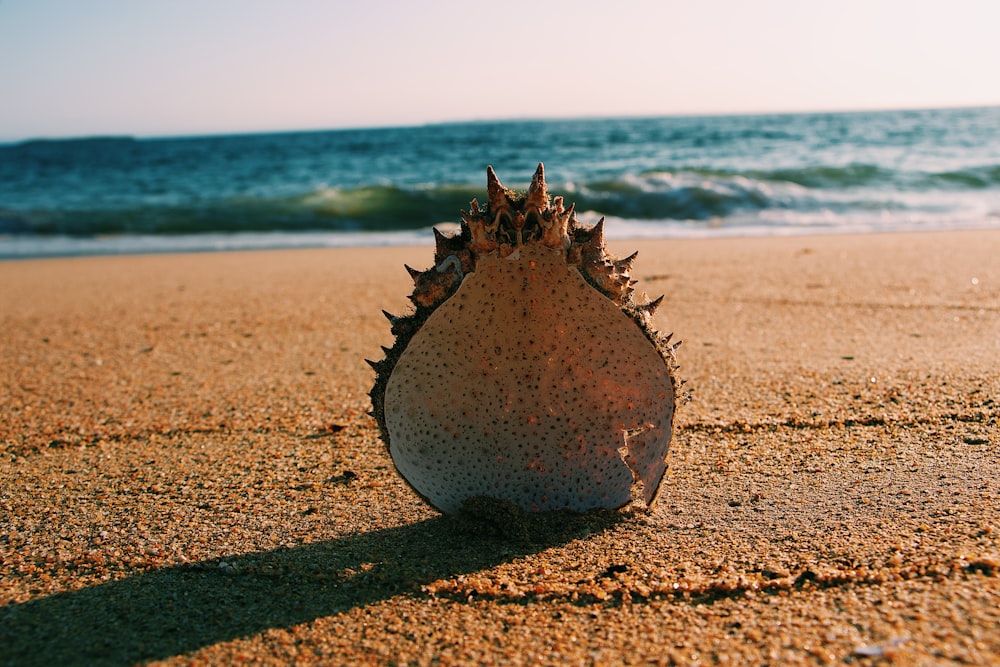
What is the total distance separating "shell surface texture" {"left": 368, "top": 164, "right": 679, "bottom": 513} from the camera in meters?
1.80

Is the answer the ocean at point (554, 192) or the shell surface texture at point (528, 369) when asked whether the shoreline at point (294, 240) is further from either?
the shell surface texture at point (528, 369)

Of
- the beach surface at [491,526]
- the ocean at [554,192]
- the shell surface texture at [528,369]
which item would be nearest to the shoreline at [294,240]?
the ocean at [554,192]

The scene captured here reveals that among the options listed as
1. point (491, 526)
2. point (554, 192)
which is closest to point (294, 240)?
point (554, 192)

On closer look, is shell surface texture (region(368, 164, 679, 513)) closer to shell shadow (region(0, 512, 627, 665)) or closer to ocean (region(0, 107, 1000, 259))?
shell shadow (region(0, 512, 627, 665))

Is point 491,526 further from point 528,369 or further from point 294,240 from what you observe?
point 294,240

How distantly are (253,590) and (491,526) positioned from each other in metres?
Answer: 0.56

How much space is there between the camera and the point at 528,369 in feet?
6.04

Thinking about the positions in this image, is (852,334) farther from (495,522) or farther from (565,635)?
(565,635)

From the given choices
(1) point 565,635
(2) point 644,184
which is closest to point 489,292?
(1) point 565,635

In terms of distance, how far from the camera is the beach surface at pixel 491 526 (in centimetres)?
157

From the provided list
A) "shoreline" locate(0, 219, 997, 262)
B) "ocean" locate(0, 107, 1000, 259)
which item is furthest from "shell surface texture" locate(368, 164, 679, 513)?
"shoreline" locate(0, 219, 997, 262)

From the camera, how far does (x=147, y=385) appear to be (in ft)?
12.0

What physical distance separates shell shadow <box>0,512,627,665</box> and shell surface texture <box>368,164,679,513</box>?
0.09 m

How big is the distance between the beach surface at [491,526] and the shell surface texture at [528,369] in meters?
0.16
